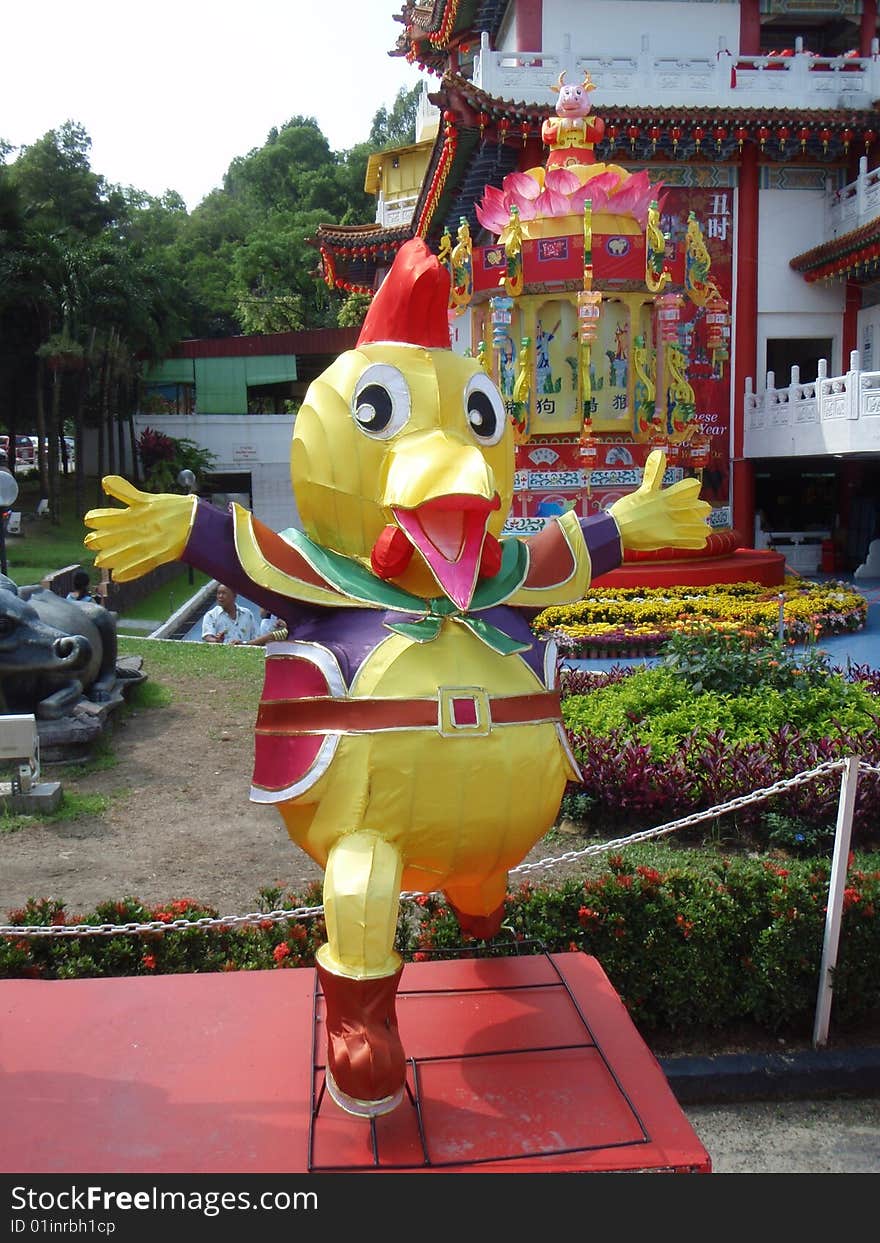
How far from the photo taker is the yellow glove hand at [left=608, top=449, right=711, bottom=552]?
10.8 ft

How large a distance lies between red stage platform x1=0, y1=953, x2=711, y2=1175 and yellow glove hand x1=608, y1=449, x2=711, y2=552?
58.4 inches

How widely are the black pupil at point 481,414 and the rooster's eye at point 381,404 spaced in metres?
0.20

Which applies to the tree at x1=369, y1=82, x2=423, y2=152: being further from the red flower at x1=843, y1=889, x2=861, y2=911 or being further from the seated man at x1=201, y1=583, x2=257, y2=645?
the red flower at x1=843, y1=889, x2=861, y2=911

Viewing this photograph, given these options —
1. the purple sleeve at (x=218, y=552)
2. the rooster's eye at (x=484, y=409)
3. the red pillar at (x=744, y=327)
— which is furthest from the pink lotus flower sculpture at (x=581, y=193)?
the purple sleeve at (x=218, y=552)

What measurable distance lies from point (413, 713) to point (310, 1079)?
1115mm

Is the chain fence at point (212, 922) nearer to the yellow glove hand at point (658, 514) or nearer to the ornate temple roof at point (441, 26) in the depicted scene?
→ the yellow glove hand at point (658, 514)

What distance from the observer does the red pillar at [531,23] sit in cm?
1791

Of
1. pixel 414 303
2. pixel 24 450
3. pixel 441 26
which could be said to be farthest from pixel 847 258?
pixel 24 450

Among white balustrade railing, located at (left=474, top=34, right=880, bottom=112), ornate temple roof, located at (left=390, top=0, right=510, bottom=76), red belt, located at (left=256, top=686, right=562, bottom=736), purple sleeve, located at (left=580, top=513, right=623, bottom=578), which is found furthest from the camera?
ornate temple roof, located at (left=390, top=0, right=510, bottom=76)

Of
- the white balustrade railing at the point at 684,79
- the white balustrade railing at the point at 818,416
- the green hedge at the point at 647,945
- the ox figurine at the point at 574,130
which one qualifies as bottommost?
the green hedge at the point at 647,945

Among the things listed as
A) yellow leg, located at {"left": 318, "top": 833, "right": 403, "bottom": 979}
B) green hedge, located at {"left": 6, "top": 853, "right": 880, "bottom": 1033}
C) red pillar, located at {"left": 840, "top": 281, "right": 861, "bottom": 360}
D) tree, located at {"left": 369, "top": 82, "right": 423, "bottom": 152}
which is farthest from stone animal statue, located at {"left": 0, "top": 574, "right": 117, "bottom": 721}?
tree, located at {"left": 369, "top": 82, "right": 423, "bottom": 152}

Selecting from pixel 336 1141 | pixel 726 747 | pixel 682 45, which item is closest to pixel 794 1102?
pixel 336 1141

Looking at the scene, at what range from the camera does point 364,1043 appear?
2.57 meters
